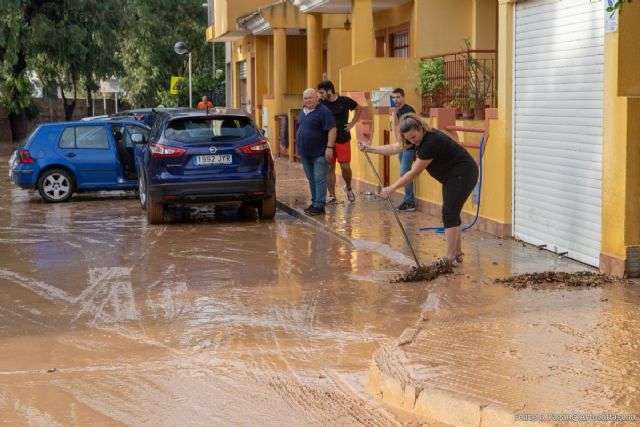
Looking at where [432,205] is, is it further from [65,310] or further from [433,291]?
[65,310]

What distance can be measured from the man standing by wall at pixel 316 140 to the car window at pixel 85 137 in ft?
16.0

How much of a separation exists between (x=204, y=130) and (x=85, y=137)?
4.73 m

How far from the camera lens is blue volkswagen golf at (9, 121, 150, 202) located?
762 inches

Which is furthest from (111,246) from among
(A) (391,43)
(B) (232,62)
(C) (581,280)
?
(B) (232,62)

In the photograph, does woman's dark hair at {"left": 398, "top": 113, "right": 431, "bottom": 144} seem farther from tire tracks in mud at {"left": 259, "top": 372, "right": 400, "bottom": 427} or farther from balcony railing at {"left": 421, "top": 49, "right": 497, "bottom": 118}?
balcony railing at {"left": 421, "top": 49, "right": 497, "bottom": 118}

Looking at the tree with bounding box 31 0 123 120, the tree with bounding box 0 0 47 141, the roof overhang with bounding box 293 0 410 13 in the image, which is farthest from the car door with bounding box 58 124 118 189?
the tree with bounding box 31 0 123 120

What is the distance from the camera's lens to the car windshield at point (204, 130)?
15.5 meters

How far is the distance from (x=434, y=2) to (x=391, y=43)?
3053 mm

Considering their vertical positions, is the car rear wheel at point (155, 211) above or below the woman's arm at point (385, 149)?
below

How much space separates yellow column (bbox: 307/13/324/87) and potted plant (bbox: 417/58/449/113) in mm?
7657

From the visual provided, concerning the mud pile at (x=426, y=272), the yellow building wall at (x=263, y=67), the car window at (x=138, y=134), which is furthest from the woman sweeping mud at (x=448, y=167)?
the yellow building wall at (x=263, y=67)

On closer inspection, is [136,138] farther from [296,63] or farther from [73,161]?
[296,63]

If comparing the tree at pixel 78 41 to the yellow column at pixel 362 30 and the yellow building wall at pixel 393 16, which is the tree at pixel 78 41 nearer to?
the yellow building wall at pixel 393 16

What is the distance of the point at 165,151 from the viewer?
15.4 metres
